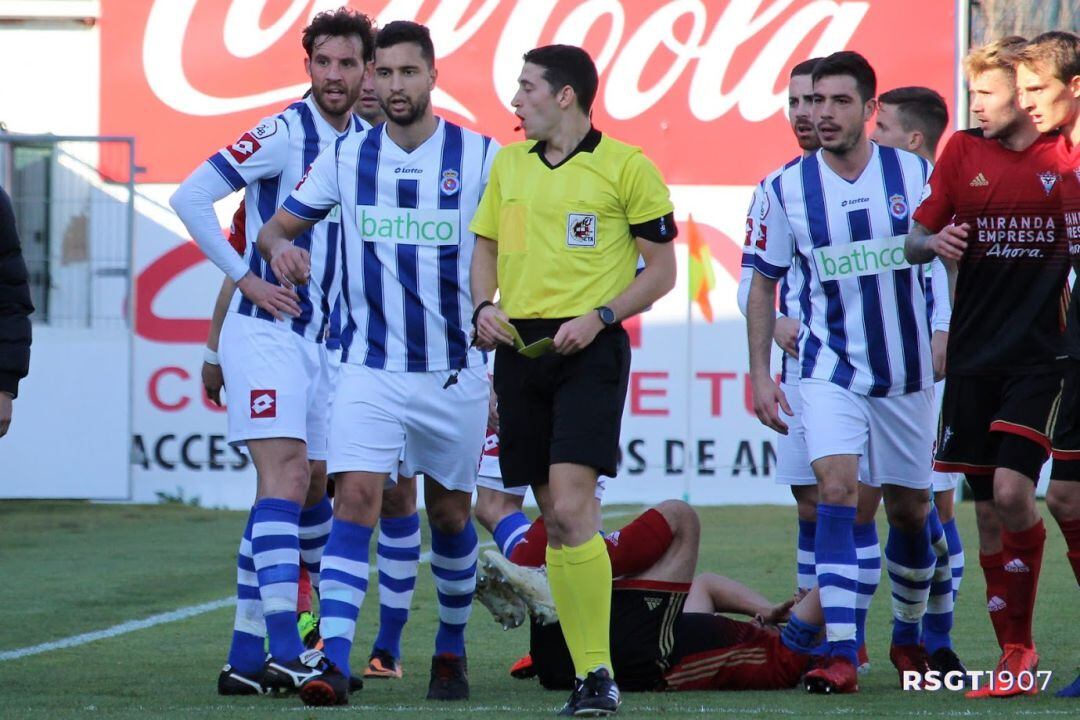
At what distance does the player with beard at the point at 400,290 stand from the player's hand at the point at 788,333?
4.92 ft

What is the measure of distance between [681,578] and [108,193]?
31.3ft

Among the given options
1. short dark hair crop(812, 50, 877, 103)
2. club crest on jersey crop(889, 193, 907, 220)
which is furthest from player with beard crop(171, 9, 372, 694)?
club crest on jersey crop(889, 193, 907, 220)

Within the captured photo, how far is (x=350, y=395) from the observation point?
5.65 metres

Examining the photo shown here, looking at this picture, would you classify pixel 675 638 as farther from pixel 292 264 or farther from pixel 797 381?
pixel 797 381

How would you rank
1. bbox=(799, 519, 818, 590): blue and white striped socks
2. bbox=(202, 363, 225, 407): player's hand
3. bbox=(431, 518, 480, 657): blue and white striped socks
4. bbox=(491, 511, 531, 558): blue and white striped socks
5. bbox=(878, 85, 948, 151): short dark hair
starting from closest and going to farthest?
1. bbox=(431, 518, 480, 657): blue and white striped socks
2. bbox=(202, 363, 225, 407): player's hand
3. bbox=(491, 511, 531, 558): blue and white striped socks
4. bbox=(799, 519, 818, 590): blue and white striped socks
5. bbox=(878, 85, 948, 151): short dark hair

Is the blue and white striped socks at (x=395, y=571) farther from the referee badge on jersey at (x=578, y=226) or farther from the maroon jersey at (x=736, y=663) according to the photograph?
the referee badge on jersey at (x=578, y=226)

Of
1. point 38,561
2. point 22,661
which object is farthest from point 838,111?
point 38,561

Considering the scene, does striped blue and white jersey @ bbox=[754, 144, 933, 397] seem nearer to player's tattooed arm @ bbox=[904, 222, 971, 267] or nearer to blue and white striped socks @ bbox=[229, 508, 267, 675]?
player's tattooed arm @ bbox=[904, 222, 971, 267]

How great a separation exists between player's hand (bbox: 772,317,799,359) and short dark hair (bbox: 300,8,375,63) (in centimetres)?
185

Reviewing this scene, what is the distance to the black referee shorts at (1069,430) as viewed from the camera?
5492mm

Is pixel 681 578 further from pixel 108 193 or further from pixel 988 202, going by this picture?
pixel 108 193

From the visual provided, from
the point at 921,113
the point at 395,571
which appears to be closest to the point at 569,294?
the point at 395,571

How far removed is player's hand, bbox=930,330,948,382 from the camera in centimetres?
638

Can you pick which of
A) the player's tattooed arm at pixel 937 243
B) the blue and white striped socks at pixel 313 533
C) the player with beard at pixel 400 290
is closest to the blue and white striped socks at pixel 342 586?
the player with beard at pixel 400 290
